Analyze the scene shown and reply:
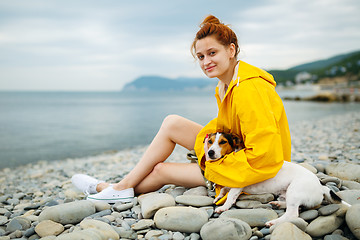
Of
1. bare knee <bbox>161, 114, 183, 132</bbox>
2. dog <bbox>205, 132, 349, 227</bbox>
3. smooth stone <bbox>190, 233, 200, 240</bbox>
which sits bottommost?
smooth stone <bbox>190, 233, 200, 240</bbox>

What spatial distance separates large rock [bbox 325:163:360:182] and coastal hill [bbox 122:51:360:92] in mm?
21389

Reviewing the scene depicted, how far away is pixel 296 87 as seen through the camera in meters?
91.6

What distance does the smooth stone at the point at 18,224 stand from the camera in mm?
3064

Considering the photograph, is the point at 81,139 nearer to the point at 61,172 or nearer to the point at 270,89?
the point at 61,172

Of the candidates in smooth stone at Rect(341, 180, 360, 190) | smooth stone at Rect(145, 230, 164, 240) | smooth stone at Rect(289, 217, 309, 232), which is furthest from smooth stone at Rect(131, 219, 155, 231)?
smooth stone at Rect(341, 180, 360, 190)

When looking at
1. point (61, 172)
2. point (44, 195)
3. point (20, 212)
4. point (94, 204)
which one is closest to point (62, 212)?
point (94, 204)

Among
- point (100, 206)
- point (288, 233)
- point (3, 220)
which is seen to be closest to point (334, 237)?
point (288, 233)

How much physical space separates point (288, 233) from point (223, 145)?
983mm

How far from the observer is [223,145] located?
2906 mm

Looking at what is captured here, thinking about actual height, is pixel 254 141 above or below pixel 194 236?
above

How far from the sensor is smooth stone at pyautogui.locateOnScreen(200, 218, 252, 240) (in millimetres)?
2432

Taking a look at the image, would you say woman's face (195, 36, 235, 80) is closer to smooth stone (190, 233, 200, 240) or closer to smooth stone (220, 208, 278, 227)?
smooth stone (220, 208, 278, 227)

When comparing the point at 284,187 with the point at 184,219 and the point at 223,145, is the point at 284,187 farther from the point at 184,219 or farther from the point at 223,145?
the point at 184,219

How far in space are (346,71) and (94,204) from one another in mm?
89257
